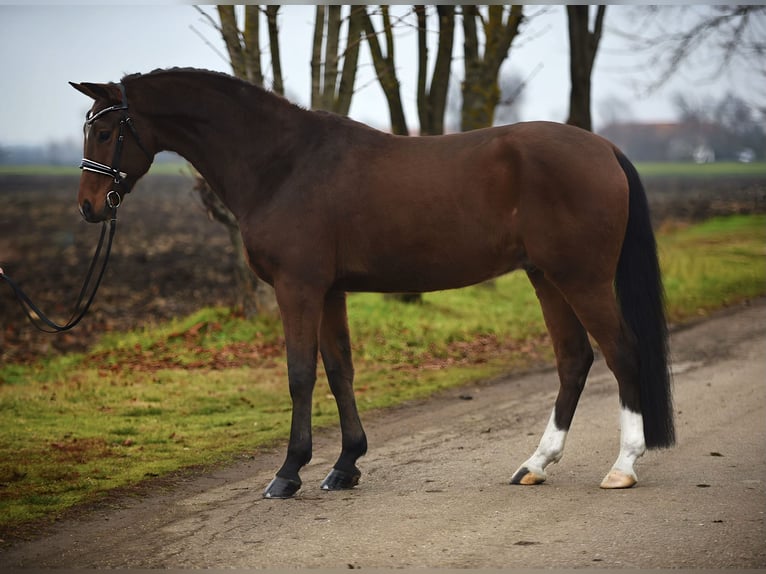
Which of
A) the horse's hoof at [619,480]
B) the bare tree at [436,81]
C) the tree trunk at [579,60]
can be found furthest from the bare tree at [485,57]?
the horse's hoof at [619,480]

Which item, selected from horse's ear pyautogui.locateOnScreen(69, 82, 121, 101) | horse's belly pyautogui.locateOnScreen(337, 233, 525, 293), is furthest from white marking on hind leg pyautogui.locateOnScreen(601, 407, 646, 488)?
horse's ear pyautogui.locateOnScreen(69, 82, 121, 101)

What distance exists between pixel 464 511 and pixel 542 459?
2.75 ft

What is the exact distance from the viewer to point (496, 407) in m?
8.97

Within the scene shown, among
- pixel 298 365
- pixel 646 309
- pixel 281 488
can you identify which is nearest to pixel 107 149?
pixel 298 365

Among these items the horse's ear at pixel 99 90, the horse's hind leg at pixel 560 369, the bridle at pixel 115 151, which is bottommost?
the horse's hind leg at pixel 560 369

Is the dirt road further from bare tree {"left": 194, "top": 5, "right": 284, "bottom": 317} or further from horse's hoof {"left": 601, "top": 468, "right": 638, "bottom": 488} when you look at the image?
bare tree {"left": 194, "top": 5, "right": 284, "bottom": 317}

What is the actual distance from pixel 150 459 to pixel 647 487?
11.6 feet

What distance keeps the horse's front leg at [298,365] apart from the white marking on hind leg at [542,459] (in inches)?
53.3

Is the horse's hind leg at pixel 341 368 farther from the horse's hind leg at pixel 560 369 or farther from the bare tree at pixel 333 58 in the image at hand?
the bare tree at pixel 333 58

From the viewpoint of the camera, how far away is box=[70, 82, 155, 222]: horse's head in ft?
20.3

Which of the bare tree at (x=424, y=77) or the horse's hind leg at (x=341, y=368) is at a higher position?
the bare tree at (x=424, y=77)

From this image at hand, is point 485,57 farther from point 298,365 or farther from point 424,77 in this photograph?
point 298,365

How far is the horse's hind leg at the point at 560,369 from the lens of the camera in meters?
6.28

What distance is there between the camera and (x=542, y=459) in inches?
247
